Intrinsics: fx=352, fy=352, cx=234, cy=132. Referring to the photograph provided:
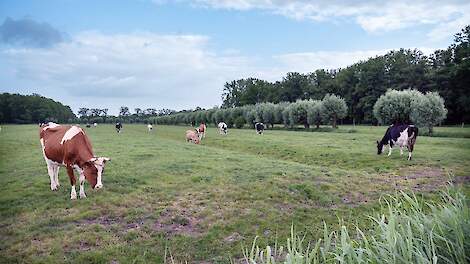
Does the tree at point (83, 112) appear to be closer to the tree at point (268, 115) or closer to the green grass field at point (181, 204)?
the green grass field at point (181, 204)

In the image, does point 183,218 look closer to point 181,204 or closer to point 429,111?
point 181,204

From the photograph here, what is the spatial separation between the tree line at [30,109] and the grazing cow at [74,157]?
86 centimetres

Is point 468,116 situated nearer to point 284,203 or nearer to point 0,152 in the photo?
point 284,203

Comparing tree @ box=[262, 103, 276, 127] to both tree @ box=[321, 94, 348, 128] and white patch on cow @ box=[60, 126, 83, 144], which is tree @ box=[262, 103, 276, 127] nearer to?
tree @ box=[321, 94, 348, 128]

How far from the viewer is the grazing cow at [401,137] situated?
21.7 m

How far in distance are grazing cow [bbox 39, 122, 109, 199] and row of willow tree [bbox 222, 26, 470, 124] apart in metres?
30.1

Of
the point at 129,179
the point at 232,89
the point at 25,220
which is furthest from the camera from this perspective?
the point at 232,89

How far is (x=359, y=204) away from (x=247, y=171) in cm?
604

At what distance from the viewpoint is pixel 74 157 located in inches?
464

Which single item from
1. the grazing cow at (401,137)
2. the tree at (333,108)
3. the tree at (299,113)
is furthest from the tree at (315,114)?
the grazing cow at (401,137)

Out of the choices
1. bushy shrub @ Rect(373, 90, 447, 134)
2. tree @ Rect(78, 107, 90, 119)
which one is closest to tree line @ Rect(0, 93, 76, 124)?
tree @ Rect(78, 107, 90, 119)

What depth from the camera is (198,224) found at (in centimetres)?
1000

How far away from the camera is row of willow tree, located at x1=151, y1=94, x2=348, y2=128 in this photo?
6253 cm

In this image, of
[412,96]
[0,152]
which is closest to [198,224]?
[0,152]
